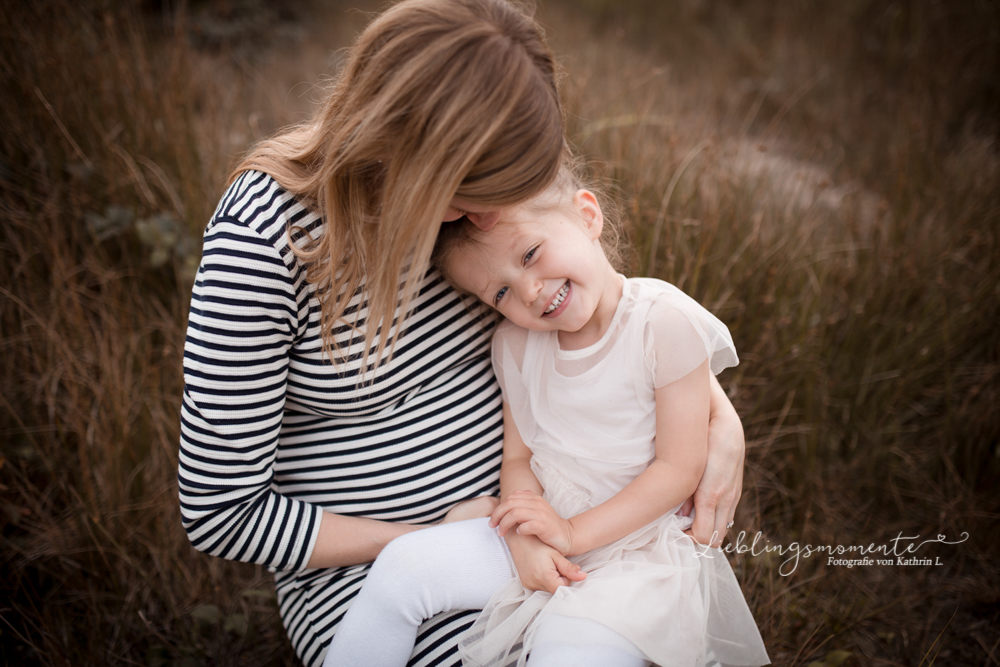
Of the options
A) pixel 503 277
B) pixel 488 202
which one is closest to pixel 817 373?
pixel 503 277

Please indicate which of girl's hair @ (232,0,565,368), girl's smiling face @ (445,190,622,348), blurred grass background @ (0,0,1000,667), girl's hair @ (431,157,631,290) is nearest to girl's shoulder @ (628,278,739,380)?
girl's smiling face @ (445,190,622,348)

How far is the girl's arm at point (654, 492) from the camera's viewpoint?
3.96 ft

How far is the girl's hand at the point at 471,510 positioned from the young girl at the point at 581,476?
0.05 meters

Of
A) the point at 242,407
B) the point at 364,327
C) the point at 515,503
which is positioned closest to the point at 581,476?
the point at 515,503

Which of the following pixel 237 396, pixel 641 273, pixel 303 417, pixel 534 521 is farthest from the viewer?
pixel 641 273

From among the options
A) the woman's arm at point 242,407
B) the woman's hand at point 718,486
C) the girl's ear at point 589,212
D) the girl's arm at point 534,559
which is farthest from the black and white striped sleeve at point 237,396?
the woman's hand at point 718,486

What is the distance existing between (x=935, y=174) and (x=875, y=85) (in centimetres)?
199

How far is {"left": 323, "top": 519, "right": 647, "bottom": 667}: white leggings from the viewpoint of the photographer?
3.54 ft

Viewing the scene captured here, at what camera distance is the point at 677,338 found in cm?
126

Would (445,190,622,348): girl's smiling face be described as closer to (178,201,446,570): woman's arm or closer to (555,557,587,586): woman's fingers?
(178,201,446,570): woman's arm

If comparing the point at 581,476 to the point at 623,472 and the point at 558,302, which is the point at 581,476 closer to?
the point at 623,472

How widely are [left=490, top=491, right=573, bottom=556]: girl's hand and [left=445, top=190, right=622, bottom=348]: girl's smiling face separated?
370mm

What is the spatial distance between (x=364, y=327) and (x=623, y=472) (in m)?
0.66

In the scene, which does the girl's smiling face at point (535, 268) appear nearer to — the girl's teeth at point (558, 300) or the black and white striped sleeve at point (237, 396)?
the girl's teeth at point (558, 300)
